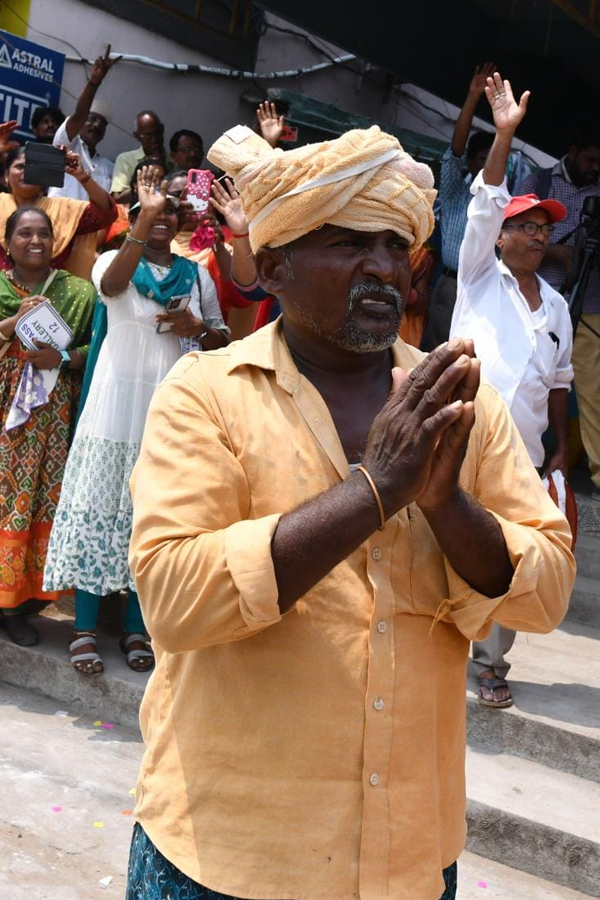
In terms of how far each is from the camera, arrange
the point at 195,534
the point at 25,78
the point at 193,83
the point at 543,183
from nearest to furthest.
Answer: the point at 195,534, the point at 543,183, the point at 25,78, the point at 193,83

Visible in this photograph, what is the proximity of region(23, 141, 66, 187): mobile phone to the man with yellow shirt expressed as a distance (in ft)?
12.2

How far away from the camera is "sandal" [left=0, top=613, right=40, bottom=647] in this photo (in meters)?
5.27

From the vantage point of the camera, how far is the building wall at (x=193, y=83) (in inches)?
338

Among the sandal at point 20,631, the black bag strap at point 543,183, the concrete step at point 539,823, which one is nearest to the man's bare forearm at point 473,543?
the concrete step at point 539,823

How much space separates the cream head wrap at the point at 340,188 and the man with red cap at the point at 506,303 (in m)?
2.46

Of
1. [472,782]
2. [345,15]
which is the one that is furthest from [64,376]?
[345,15]

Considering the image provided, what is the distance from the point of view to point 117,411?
16.0 feet

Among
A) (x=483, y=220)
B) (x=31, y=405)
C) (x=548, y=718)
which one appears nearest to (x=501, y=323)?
(x=483, y=220)

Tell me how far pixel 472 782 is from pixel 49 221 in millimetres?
3199

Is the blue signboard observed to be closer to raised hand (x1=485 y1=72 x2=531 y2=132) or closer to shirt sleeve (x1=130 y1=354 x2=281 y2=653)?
raised hand (x1=485 y1=72 x2=531 y2=132)

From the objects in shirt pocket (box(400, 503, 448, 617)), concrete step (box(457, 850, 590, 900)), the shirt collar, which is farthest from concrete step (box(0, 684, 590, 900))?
the shirt collar

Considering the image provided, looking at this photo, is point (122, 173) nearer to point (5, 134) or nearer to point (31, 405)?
point (5, 134)

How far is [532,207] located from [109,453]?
2107 millimetres

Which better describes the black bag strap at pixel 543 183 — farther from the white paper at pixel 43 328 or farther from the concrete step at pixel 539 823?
the concrete step at pixel 539 823
